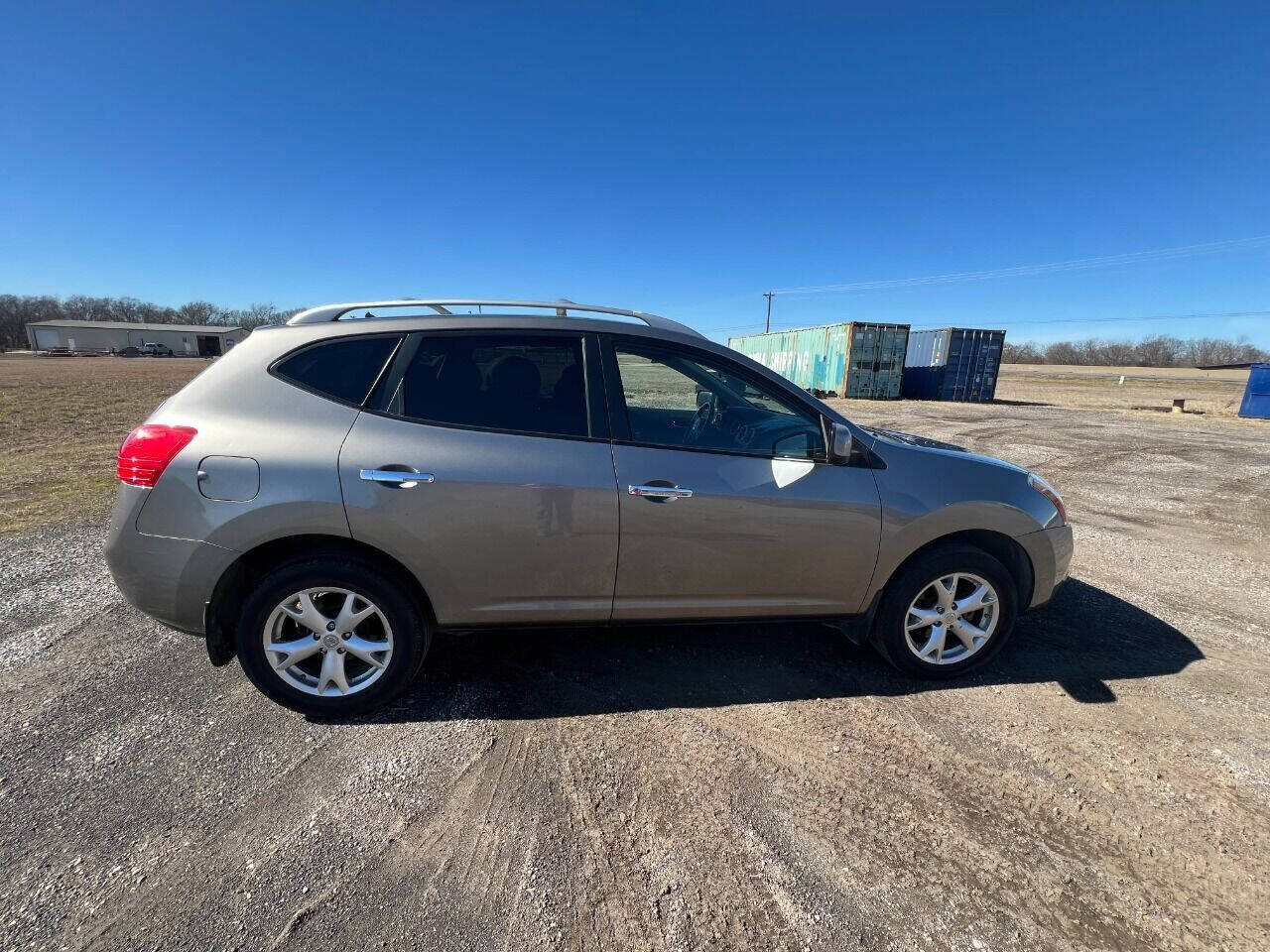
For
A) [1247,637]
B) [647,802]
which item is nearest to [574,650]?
[647,802]

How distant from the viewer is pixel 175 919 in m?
1.67

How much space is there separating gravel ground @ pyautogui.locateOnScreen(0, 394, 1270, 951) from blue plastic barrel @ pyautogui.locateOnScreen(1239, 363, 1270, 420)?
2116cm

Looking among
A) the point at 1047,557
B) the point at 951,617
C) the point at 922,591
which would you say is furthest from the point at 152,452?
the point at 1047,557

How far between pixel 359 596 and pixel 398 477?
567 millimetres

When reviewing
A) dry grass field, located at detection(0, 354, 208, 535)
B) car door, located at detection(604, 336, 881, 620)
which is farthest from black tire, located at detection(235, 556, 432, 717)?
dry grass field, located at detection(0, 354, 208, 535)

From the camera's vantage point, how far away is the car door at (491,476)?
238cm

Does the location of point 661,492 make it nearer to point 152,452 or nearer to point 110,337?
point 152,452

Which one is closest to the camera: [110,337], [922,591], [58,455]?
[922,591]

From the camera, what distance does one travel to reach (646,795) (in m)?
2.17

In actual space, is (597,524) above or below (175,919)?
above

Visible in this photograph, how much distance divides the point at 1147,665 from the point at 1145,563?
6.88 feet

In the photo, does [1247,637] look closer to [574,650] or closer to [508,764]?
[574,650]

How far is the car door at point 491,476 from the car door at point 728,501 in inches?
5.3

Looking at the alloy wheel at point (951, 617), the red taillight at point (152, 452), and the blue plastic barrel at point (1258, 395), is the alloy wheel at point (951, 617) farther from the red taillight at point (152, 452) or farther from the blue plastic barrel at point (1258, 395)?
the blue plastic barrel at point (1258, 395)
